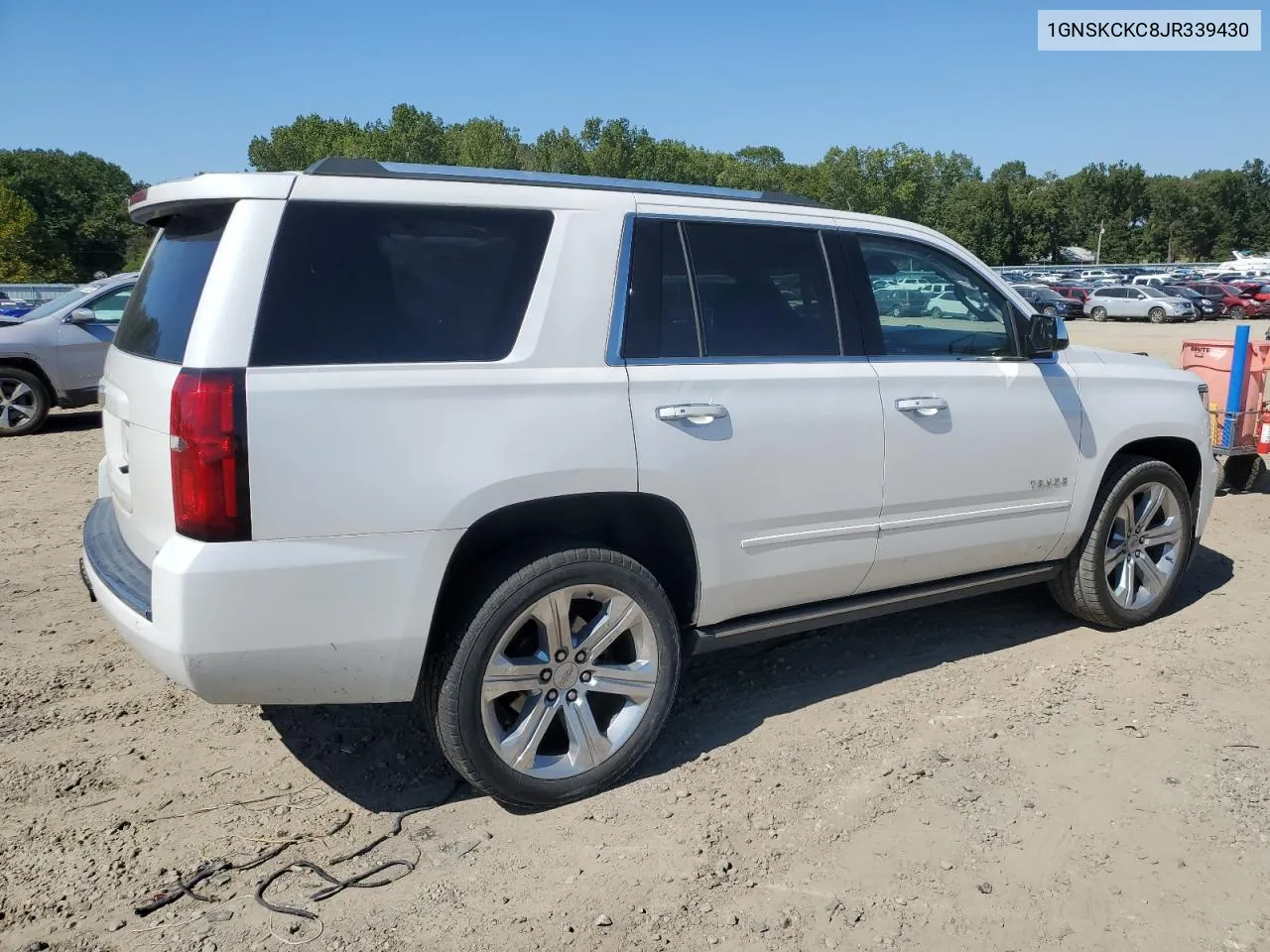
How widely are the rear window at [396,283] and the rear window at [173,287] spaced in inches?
9.9

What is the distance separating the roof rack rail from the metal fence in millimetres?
24922

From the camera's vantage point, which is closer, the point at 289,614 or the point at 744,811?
the point at 289,614

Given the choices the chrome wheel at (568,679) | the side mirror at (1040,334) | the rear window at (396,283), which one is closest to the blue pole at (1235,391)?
the side mirror at (1040,334)

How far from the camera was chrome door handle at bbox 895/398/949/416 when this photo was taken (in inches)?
152

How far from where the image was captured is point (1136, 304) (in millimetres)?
41344

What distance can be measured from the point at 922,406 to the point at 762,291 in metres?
0.78

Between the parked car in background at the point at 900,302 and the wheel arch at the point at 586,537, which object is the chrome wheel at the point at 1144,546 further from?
the wheel arch at the point at 586,537

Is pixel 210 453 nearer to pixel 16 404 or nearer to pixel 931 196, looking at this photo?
pixel 16 404

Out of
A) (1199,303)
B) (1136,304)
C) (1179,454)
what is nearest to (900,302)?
(1179,454)

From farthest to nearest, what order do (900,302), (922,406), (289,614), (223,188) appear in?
1. (900,302)
2. (922,406)
3. (223,188)
4. (289,614)

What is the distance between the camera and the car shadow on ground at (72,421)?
1108 cm

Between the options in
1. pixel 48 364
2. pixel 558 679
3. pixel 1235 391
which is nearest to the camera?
pixel 558 679

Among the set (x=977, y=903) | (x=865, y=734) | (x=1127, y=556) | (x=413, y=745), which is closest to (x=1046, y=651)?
(x=1127, y=556)

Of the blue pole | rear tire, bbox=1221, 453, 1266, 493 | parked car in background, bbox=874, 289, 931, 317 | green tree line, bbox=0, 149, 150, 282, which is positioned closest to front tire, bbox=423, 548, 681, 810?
parked car in background, bbox=874, 289, 931, 317
